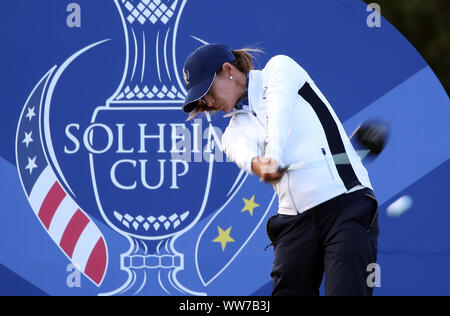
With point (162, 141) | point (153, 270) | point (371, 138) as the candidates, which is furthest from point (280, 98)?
point (153, 270)

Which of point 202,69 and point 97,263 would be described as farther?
point 97,263

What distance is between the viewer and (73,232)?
509 centimetres

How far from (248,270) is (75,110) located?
1.36 m

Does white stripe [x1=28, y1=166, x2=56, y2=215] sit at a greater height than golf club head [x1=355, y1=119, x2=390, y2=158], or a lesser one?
lesser

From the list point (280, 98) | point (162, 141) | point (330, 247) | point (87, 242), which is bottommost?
point (87, 242)

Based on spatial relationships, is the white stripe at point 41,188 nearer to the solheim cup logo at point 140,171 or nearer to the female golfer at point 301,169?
the solheim cup logo at point 140,171

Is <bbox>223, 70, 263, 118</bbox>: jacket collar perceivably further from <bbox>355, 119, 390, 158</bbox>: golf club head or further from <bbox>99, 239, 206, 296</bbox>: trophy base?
<bbox>99, 239, 206, 296</bbox>: trophy base

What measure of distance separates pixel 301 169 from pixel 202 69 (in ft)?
2.09

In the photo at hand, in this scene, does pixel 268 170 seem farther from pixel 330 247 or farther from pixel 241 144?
pixel 330 247

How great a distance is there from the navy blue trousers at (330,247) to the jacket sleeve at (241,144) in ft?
1.27

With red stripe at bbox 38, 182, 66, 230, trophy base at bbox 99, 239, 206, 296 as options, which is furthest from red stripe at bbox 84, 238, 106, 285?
red stripe at bbox 38, 182, 66, 230

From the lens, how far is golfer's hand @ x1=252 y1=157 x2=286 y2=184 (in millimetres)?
3570

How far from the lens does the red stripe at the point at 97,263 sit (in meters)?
5.06

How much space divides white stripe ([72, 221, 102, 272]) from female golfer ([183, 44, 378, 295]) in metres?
1.36
